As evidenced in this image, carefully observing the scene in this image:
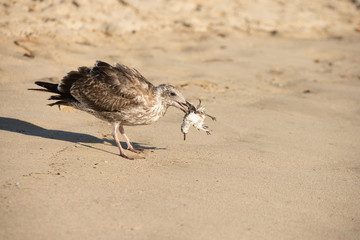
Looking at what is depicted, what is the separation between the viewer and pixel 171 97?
657cm

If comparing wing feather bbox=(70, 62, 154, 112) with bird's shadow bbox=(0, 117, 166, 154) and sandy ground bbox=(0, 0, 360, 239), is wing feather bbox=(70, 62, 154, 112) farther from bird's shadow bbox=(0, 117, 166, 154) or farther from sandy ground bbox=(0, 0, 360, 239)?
sandy ground bbox=(0, 0, 360, 239)

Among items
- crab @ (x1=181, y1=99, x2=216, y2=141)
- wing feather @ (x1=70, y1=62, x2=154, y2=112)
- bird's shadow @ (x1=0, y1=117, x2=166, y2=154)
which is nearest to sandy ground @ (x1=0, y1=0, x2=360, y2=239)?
bird's shadow @ (x1=0, y1=117, x2=166, y2=154)

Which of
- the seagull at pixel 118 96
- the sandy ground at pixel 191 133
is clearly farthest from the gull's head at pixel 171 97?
the sandy ground at pixel 191 133

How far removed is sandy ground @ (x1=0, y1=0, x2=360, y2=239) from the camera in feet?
14.9

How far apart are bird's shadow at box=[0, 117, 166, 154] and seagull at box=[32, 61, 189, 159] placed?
0.46m

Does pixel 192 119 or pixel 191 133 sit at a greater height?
pixel 192 119

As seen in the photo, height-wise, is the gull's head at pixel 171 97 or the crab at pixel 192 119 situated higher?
the gull's head at pixel 171 97

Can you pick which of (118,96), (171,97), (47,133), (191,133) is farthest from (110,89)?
(191,133)

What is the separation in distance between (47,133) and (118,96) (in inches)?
51.8

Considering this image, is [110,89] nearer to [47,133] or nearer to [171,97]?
[171,97]

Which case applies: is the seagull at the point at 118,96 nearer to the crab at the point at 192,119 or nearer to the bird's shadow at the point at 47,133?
the crab at the point at 192,119

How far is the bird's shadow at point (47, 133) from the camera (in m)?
6.72

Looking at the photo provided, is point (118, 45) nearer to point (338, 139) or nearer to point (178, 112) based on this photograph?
point (178, 112)

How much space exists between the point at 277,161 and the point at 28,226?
3.68 meters
